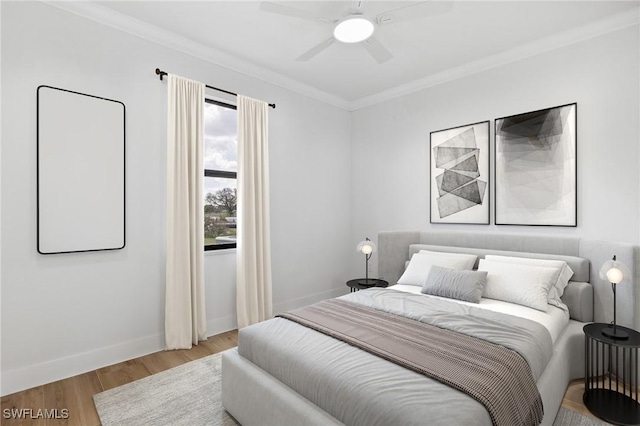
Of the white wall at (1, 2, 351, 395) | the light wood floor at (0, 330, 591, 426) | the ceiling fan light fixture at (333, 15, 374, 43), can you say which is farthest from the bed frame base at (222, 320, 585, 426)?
the ceiling fan light fixture at (333, 15, 374, 43)

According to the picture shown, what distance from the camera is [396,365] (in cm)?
164

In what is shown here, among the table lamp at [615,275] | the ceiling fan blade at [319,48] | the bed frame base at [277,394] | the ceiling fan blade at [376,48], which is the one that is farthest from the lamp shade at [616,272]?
the ceiling fan blade at [319,48]

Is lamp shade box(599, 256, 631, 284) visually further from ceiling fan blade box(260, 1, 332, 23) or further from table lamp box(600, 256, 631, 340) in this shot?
ceiling fan blade box(260, 1, 332, 23)

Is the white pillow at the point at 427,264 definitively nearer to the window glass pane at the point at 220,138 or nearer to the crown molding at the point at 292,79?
the crown molding at the point at 292,79

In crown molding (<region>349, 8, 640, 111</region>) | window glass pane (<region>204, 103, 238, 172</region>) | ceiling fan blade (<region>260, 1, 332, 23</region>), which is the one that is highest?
crown molding (<region>349, 8, 640, 111</region>)

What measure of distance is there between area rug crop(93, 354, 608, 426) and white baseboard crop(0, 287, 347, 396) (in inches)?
17.7

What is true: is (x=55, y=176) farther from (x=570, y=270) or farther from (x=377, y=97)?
(x=570, y=270)

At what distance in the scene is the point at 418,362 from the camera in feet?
5.35

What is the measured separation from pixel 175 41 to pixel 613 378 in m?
4.72

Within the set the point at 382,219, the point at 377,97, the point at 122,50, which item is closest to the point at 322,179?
the point at 382,219

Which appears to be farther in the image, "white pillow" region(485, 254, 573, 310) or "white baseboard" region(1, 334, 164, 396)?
"white pillow" region(485, 254, 573, 310)

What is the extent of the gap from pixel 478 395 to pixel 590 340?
1656 mm

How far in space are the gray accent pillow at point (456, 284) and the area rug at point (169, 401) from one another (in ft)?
6.31

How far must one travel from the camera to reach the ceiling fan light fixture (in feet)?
7.33
